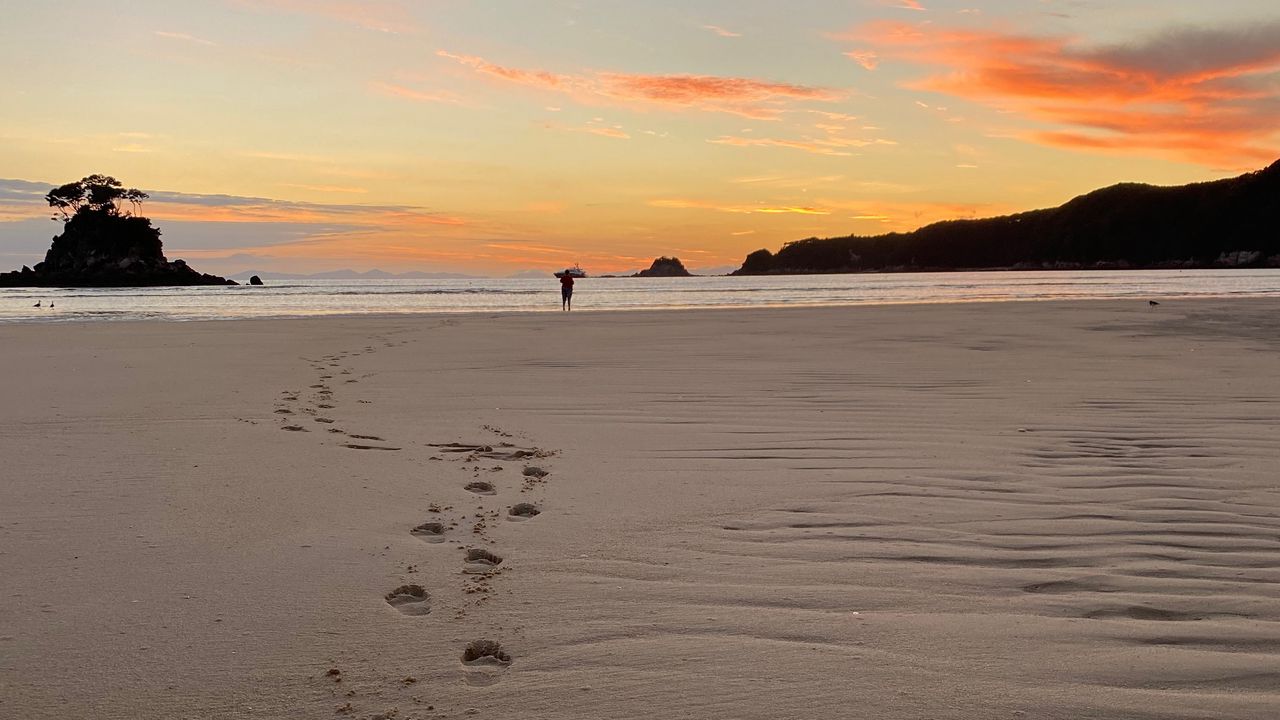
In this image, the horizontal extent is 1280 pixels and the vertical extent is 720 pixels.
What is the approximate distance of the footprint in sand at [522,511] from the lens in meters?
4.03

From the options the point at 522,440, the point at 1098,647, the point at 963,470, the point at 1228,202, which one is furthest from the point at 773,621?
the point at 1228,202

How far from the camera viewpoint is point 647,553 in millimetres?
3490

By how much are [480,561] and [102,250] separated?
103m

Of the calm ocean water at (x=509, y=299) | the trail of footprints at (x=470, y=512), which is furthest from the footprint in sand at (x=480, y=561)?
the calm ocean water at (x=509, y=299)

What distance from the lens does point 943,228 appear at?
17488 cm

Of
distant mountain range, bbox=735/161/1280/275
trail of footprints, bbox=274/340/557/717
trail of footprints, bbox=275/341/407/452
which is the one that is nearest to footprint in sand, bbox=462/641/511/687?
trail of footprints, bbox=274/340/557/717

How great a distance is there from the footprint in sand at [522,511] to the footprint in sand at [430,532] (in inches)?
12.7

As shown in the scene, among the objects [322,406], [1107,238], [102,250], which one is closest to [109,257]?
[102,250]

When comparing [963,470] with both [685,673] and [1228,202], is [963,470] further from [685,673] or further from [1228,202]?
[1228,202]

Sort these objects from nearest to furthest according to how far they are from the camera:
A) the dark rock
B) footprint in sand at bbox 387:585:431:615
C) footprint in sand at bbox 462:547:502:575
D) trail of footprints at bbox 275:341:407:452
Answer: footprint in sand at bbox 387:585:431:615, footprint in sand at bbox 462:547:502:575, trail of footprints at bbox 275:341:407:452, the dark rock

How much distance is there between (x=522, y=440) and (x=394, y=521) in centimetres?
201

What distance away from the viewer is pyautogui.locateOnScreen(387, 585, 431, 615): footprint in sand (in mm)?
2883

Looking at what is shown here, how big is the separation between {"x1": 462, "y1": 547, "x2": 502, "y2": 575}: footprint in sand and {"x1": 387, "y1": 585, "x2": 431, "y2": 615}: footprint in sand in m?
0.25

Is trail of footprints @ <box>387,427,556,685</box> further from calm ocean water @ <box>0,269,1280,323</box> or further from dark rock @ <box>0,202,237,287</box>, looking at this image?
dark rock @ <box>0,202,237,287</box>
